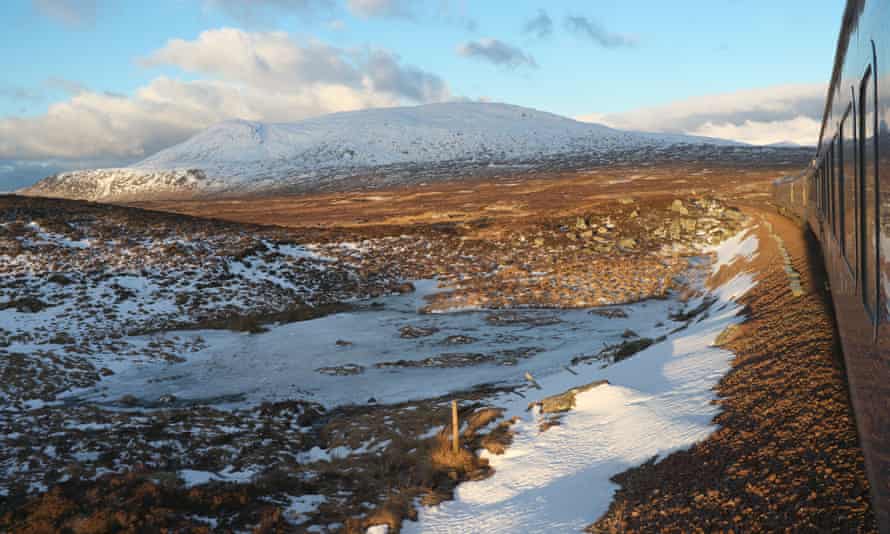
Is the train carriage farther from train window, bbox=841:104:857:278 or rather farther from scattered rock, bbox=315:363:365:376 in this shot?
scattered rock, bbox=315:363:365:376

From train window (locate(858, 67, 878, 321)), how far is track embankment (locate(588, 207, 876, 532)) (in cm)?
203

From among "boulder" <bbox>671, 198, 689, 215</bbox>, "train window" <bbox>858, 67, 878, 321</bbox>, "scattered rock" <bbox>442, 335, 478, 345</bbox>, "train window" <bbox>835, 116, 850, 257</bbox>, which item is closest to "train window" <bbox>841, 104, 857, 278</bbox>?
"train window" <bbox>835, 116, 850, 257</bbox>

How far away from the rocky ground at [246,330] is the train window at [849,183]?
78.3 inches

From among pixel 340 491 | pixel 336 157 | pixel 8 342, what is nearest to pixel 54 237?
pixel 8 342

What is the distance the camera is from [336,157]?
197000 mm

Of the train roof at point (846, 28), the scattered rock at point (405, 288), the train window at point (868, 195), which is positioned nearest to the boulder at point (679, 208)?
the scattered rock at point (405, 288)

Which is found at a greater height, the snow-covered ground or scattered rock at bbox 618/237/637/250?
scattered rock at bbox 618/237/637/250

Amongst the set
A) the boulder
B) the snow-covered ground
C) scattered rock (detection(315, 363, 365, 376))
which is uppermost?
the boulder

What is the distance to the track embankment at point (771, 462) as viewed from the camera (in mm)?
4855

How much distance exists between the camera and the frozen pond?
47.8 feet

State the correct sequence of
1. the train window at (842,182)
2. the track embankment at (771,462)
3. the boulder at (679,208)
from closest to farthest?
1. the track embankment at (771,462)
2. the train window at (842,182)
3. the boulder at (679,208)

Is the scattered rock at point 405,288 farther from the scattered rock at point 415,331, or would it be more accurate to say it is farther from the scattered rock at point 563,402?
the scattered rock at point 563,402

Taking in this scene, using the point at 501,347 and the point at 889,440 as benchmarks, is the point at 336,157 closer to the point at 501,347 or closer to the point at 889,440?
the point at 501,347

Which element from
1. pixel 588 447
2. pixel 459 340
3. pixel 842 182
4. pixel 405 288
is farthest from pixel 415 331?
pixel 842 182
